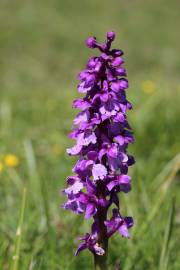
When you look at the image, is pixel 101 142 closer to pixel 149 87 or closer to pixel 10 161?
pixel 10 161

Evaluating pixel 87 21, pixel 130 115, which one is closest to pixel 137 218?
pixel 130 115

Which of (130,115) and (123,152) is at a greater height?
(130,115)

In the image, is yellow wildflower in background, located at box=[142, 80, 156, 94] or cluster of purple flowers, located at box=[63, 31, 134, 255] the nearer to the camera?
cluster of purple flowers, located at box=[63, 31, 134, 255]

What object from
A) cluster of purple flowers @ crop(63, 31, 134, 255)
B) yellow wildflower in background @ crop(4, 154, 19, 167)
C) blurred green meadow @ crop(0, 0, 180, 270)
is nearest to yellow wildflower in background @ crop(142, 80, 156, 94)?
blurred green meadow @ crop(0, 0, 180, 270)

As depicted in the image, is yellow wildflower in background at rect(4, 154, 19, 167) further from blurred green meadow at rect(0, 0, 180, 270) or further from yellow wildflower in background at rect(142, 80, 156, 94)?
yellow wildflower in background at rect(142, 80, 156, 94)

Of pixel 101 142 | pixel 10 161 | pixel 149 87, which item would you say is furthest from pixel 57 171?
pixel 101 142

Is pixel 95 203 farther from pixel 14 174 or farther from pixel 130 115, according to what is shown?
pixel 130 115

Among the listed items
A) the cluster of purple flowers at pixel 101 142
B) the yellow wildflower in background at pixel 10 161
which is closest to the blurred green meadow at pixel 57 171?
the yellow wildflower in background at pixel 10 161

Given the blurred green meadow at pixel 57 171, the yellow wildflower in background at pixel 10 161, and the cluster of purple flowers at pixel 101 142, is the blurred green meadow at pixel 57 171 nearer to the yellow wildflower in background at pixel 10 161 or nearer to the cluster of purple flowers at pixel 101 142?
the yellow wildflower in background at pixel 10 161
